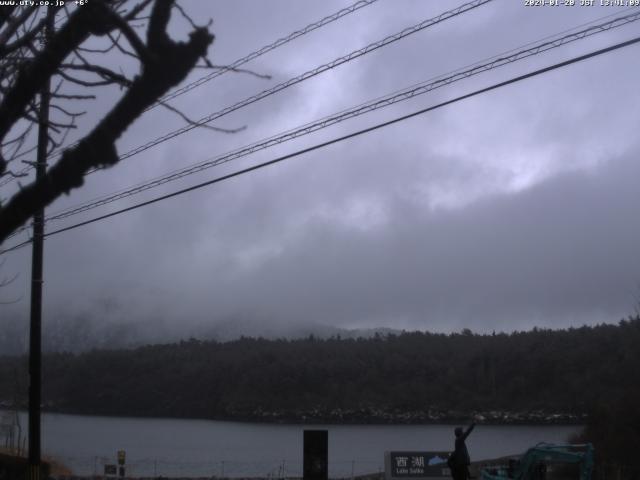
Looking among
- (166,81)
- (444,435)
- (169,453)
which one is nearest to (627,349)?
(444,435)

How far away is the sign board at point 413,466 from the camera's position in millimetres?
27609

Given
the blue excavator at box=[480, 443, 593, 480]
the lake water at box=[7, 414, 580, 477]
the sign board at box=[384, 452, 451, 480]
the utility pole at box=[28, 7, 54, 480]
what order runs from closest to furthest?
1. the blue excavator at box=[480, 443, 593, 480]
2. the utility pole at box=[28, 7, 54, 480]
3. the sign board at box=[384, 452, 451, 480]
4. the lake water at box=[7, 414, 580, 477]

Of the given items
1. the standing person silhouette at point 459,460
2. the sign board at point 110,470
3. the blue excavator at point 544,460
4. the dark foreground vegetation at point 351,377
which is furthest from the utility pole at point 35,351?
the dark foreground vegetation at point 351,377

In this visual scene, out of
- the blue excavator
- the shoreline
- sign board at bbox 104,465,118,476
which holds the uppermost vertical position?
the blue excavator

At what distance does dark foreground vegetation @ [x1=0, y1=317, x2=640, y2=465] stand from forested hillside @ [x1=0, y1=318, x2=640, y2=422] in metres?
Result: 0.12

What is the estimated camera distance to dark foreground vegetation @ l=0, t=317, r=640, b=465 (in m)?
60.2

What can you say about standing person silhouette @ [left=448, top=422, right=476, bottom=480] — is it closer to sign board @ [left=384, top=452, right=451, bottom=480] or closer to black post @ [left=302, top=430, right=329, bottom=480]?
black post @ [left=302, top=430, right=329, bottom=480]

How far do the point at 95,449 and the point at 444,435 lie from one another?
21743mm

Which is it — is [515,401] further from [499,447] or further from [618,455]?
[618,455]

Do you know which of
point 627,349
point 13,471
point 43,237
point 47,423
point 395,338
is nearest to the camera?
point 43,237

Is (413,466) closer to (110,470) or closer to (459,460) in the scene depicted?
(459,460)

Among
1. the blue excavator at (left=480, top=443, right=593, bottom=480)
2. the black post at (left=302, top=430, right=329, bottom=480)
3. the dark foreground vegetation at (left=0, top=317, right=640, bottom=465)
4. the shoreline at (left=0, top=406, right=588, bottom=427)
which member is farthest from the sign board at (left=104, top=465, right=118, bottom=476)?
the shoreline at (left=0, top=406, right=588, bottom=427)

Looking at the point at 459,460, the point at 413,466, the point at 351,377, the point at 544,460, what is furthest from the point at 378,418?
the point at 459,460

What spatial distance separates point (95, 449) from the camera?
52562 mm
